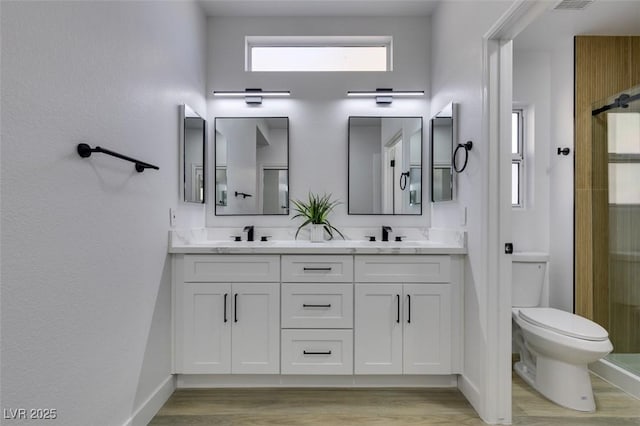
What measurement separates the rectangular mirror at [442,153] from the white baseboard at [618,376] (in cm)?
149

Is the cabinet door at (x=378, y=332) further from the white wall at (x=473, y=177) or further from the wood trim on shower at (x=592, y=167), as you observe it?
the wood trim on shower at (x=592, y=167)

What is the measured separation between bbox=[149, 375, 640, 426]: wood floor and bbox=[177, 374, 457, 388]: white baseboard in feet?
0.11

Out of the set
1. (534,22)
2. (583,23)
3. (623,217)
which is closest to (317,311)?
(623,217)

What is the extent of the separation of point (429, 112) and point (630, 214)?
1.51 meters

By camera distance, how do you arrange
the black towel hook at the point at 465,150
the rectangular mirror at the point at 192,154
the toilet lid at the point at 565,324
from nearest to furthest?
the toilet lid at the point at 565,324
the black towel hook at the point at 465,150
the rectangular mirror at the point at 192,154

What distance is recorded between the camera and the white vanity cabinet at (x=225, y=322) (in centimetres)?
198

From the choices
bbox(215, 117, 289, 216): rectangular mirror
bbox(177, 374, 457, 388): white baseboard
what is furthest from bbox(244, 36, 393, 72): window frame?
bbox(177, 374, 457, 388): white baseboard

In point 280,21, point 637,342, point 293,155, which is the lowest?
point 637,342

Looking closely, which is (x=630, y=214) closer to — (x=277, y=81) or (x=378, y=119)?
(x=378, y=119)

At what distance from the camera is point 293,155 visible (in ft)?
8.70

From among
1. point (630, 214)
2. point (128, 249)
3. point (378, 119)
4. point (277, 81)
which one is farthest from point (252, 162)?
point (630, 214)

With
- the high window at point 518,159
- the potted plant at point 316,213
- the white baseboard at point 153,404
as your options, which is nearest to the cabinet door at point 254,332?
the white baseboard at point 153,404

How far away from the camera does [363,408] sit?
1.85 m

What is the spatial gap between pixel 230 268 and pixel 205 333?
1.36 ft
